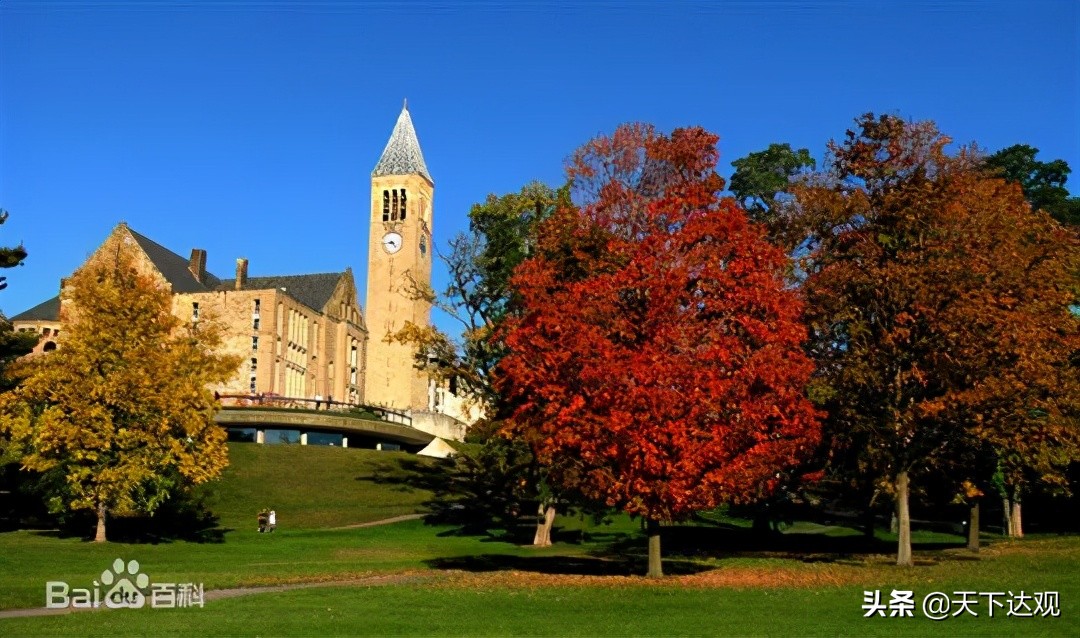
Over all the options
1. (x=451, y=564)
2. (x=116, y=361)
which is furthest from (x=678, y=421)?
Answer: (x=116, y=361)

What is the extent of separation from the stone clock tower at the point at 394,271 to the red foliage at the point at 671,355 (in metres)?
80.8

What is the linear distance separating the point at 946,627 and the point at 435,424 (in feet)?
238

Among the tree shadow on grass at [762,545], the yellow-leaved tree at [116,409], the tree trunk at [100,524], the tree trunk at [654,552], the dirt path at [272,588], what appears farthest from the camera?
the tree trunk at [100,524]

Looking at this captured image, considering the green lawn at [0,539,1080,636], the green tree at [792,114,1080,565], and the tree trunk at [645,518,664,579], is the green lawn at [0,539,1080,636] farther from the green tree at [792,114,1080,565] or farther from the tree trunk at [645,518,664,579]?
the green tree at [792,114,1080,565]

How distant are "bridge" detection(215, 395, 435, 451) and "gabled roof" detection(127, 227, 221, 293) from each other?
1809 centimetres

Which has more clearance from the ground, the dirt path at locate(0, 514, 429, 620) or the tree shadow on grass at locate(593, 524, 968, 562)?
the dirt path at locate(0, 514, 429, 620)

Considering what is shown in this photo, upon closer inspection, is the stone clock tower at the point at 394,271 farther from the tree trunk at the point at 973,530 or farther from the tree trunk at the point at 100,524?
the tree trunk at the point at 973,530

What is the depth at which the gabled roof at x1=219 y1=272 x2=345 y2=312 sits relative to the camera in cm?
10312

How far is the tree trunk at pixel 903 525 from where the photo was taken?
28.2 m

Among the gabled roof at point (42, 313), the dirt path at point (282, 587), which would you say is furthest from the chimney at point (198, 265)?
the dirt path at point (282, 587)

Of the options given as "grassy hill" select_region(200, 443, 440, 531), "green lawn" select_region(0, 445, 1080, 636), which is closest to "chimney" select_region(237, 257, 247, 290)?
"grassy hill" select_region(200, 443, 440, 531)

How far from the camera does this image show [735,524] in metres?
52.8

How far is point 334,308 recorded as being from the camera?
10400 centimetres

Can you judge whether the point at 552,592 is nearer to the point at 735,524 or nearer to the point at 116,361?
the point at 116,361
